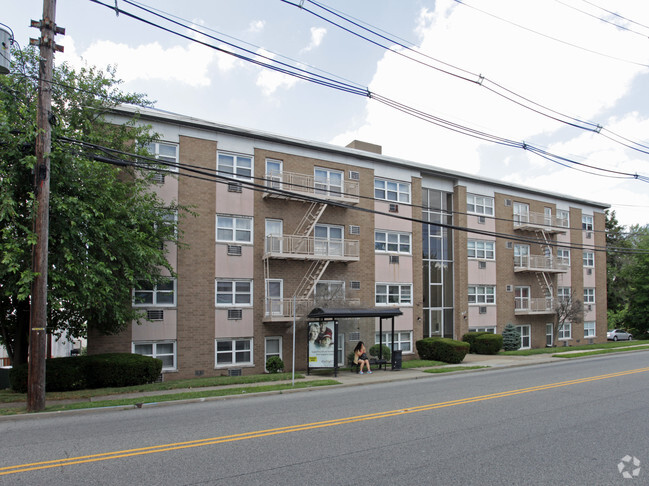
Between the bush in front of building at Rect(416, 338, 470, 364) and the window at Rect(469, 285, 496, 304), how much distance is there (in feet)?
18.5

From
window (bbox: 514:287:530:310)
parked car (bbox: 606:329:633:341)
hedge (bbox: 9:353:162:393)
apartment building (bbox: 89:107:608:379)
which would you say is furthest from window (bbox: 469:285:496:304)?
parked car (bbox: 606:329:633:341)

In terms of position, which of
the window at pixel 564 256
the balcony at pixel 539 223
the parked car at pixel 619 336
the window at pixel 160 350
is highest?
the balcony at pixel 539 223

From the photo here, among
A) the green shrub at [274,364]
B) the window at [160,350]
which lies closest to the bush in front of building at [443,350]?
the green shrub at [274,364]

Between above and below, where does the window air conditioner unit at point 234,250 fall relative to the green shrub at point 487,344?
above

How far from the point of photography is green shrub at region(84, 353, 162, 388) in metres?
16.0

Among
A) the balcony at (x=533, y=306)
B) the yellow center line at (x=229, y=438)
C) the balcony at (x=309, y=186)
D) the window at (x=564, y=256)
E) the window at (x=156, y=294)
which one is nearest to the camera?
the yellow center line at (x=229, y=438)

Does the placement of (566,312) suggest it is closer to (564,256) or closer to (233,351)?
(564,256)

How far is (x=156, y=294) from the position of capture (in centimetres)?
1956

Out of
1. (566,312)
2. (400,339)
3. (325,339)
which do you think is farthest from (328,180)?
(566,312)

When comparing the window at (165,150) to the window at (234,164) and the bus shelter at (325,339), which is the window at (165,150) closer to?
the window at (234,164)

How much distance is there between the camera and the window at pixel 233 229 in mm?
21109

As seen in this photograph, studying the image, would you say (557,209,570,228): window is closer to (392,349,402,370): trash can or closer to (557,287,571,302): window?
(557,287,571,302): window

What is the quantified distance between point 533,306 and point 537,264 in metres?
2.68

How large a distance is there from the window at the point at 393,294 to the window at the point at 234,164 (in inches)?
347
